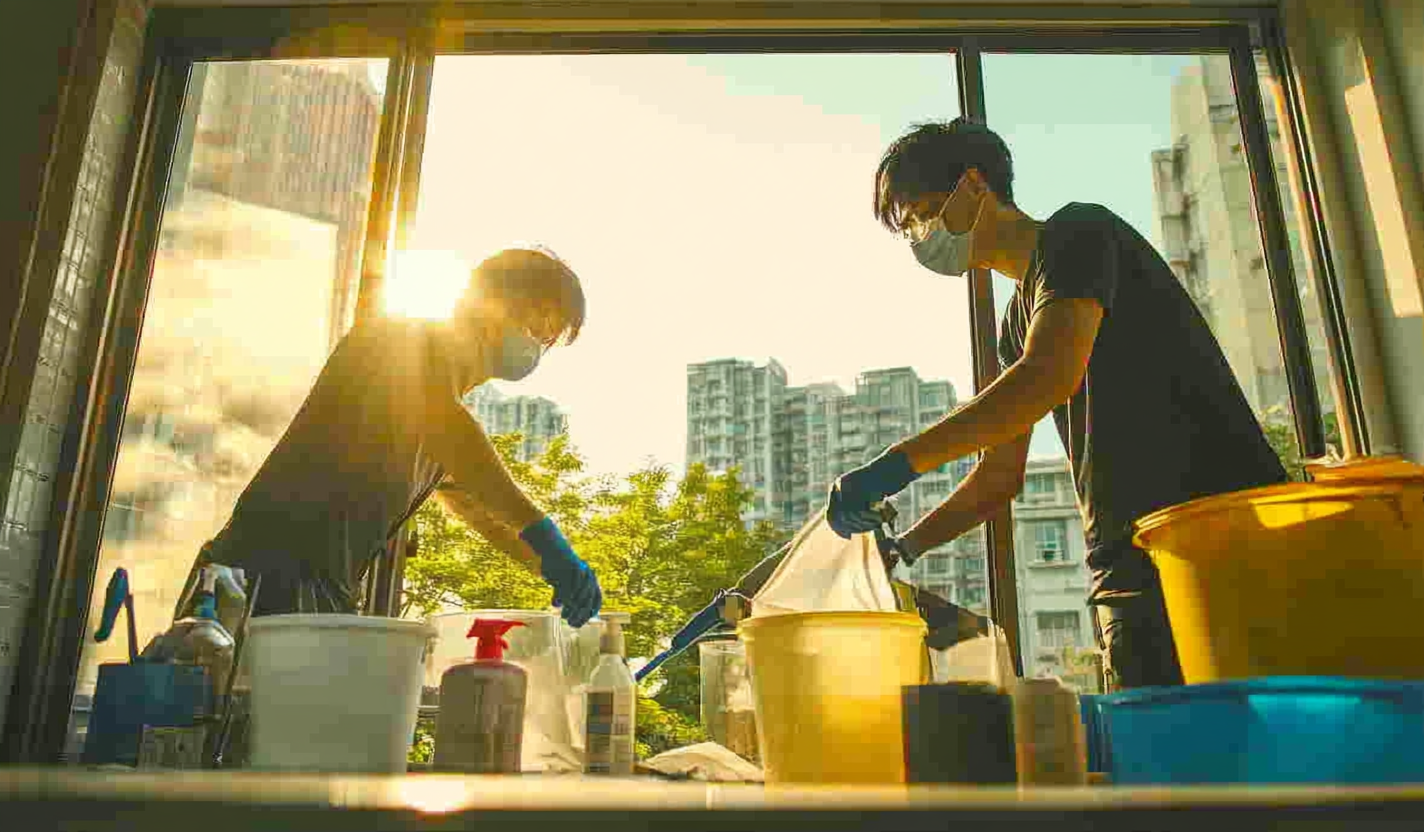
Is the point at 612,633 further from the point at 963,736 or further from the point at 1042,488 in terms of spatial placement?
the point at 1042,488

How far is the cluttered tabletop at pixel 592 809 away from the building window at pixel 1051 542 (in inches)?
69.8

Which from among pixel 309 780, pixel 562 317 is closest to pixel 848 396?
pixel 562 317

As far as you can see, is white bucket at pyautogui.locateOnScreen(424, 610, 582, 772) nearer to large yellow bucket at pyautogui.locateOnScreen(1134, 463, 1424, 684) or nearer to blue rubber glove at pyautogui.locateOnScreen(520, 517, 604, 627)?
blue rubber glove at pyautogui.locateOnScreen(520, 517, 604, 627)

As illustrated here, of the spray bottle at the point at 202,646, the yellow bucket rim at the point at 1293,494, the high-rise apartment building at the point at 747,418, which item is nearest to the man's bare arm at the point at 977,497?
the yellow bucket rim at the point at 1293,494

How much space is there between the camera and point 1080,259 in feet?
4.22

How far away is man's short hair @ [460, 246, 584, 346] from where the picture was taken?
1.67 metres

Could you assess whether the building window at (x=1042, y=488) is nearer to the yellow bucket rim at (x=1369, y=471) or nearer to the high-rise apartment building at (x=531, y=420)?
the yellow bucket rim at (x=1369, y=471)

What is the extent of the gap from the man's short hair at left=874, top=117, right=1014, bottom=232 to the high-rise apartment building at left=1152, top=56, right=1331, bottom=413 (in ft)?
2.89

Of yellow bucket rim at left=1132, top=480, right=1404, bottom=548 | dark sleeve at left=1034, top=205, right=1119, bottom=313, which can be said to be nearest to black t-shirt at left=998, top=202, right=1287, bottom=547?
dark sleeve at left=1034, top=205, right=1119, bottom=313

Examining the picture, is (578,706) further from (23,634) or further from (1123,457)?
(23,634)

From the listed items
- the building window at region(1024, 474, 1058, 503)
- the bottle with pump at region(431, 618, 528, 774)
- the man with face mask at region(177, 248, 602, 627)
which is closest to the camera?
the bottle with pump at region(431, 618, 528, 774)

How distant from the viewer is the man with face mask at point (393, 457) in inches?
54.9

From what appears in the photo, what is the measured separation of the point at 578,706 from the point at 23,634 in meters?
1.40

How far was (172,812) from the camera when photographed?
0.88 ft
